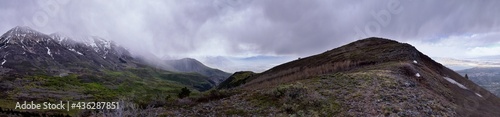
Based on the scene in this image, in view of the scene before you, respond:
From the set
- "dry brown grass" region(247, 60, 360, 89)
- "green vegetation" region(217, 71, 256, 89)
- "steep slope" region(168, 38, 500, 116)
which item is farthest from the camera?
"green vegetation" region(217, 71, 256, 89)

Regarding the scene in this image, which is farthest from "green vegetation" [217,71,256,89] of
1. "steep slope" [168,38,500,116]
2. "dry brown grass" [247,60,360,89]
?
"steep slope" [168,38,500,116]

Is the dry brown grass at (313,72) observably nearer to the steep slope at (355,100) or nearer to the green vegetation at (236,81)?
the steep slope at (355,100)

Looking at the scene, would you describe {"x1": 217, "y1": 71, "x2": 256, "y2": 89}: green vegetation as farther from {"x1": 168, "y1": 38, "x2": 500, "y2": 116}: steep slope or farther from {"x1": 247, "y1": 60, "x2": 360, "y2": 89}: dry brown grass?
{"x1": 168, "y1": 38, "x2": 500, "y2": 116}: steep slope

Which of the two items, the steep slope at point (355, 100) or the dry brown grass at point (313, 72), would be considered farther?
the dry brown grass at point (313, 72)

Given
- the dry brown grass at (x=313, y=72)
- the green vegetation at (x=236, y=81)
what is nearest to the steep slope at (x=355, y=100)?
the dry brown grass at (x=313, y=72)

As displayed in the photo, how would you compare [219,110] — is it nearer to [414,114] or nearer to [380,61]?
[414,114]

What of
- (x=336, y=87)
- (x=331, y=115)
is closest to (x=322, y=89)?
(x=336, y=87)

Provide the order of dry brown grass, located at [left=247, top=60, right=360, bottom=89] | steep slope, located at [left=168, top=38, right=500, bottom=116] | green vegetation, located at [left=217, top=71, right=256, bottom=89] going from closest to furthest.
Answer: steep slope, located at [left=168, top=38, right=500, bottom=116], dry brown grass, located at [left=247, top=60, right=360, bottom=89], green vegetation, located at [left=217, top=71, right=256, bottom=89]

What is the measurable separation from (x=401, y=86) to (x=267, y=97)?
10875 mm

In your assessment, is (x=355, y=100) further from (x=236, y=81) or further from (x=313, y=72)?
(x=236, y=81)

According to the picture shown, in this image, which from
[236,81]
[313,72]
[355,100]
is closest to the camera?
[355,100]

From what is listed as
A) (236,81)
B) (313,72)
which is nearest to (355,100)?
(313,72)

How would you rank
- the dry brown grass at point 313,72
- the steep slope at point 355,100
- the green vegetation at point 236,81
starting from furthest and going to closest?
the green vegetation at point 236,81 → the dry brown grass at point 313,72 → the steep slope at point 355,100

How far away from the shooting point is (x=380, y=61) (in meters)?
43.4
